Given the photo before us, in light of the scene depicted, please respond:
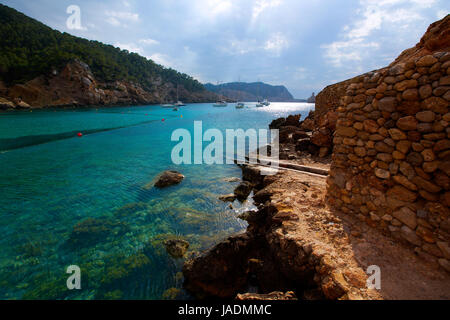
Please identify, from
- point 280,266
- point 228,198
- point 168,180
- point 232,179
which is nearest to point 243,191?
point 228,198

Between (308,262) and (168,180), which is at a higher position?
(168,180)

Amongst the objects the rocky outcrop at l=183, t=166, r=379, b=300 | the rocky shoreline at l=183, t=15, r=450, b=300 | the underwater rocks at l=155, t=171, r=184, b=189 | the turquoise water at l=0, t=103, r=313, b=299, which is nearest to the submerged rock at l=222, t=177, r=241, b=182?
the turquoise water at l=0, t=103, r=313, b=299

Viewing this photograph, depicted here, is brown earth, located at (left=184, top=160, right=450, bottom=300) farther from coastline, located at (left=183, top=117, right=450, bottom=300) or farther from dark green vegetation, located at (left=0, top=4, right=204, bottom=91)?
dark green vegetation, located at (left=0, top=4, right=204, bottom=91)

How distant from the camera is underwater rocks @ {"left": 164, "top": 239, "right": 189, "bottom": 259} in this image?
598 centimetres

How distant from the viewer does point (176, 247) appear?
6.13m

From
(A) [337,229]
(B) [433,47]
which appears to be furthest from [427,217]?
(B) [433,47]

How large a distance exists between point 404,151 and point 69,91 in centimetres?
8258

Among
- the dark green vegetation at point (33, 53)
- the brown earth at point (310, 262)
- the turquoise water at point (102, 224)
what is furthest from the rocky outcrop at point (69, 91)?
the brown earth at point (310, 262)

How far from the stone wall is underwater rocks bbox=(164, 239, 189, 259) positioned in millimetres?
5240

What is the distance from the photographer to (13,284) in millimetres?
4965

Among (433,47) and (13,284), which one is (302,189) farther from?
(13,284)

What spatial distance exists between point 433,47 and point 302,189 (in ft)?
21.7

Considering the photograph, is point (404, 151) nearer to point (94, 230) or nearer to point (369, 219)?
point (369, 219)

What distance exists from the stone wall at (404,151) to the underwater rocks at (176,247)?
524 centimetres
